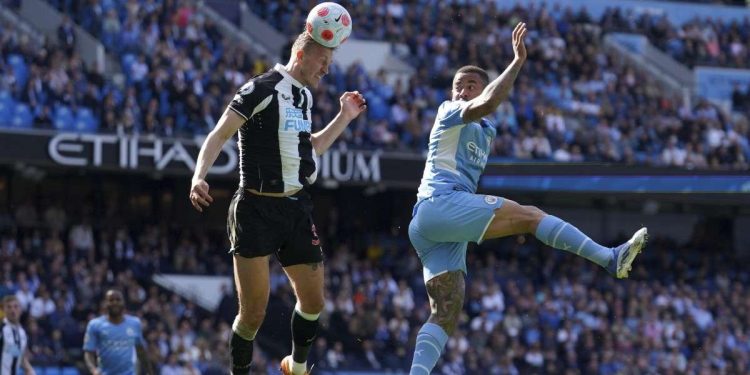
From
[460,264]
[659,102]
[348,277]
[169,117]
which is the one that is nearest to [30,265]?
[169,117]

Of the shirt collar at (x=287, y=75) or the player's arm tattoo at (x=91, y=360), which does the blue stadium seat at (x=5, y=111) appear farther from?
the shirt collar at (x=287, y=75)

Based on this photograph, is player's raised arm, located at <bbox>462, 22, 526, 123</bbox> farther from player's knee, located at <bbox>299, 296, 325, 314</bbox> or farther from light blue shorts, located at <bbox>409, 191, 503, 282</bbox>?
player's knee, located at <bbox>299, 296, 325, 314</bbox>

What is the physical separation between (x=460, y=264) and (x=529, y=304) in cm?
1698

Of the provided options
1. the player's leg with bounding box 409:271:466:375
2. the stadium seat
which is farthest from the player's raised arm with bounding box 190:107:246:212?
the stadium seat

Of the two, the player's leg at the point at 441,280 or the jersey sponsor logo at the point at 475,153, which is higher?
the jersey sponsor logo at the point at 475,153

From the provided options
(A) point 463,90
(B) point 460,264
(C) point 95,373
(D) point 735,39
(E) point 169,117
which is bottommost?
(C) point 95,373

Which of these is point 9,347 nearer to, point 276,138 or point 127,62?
point 276,138

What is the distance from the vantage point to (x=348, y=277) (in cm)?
2558

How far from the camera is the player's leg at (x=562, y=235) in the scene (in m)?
8.65

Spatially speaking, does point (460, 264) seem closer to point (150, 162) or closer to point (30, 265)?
point (30, 265)

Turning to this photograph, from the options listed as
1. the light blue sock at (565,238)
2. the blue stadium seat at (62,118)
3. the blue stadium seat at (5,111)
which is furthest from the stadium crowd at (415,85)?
the light blue sock at (565,238)

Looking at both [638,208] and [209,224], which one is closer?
[209,224]

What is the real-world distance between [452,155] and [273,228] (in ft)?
4.38

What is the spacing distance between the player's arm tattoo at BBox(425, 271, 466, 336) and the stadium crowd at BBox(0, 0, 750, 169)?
1522cm
